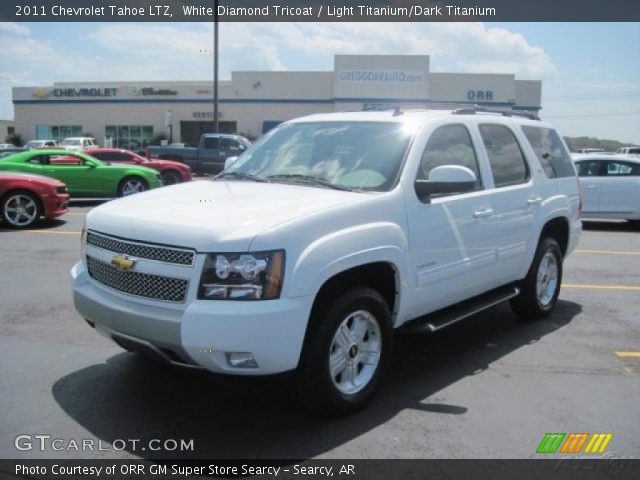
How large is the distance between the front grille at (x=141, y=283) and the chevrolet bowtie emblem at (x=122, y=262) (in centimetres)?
4

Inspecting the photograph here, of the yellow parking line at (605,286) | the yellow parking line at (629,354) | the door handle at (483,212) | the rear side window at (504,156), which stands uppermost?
the rear side window at (504,156)

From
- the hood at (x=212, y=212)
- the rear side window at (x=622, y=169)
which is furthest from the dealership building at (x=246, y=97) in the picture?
the hood at (x=212, y=212)

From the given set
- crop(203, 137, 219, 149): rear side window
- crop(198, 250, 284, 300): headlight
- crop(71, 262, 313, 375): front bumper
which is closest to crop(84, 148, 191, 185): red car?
crop(203, 137, 219, 149): rear side window

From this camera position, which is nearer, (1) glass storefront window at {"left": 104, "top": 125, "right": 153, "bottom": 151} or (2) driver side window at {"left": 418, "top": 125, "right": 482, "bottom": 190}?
(2) driver side window at {"left": 418, "top": 125, "right": 482, "bottom": 190}

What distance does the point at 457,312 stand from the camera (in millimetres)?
4875

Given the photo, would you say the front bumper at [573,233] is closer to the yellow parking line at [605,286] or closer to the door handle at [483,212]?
the yellow parking line at [605,286]

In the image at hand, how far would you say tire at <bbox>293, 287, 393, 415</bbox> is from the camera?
11.9 ft

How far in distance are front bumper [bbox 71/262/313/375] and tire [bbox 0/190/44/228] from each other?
9.20m

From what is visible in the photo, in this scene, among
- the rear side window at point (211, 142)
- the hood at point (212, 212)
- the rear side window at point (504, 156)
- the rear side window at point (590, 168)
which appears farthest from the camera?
the rear side window at point (211, 142)

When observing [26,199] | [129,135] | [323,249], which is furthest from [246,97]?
[323,249]

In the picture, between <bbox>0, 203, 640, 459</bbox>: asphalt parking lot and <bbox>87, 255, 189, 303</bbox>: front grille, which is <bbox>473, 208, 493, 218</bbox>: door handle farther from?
<bbox>87, 255, 189, 303</bbox>: front grille

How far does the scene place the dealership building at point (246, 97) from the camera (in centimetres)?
4988

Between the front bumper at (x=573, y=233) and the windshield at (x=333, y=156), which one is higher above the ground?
the windshield at (x=333, y=156)

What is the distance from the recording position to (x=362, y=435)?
3.69 meters
